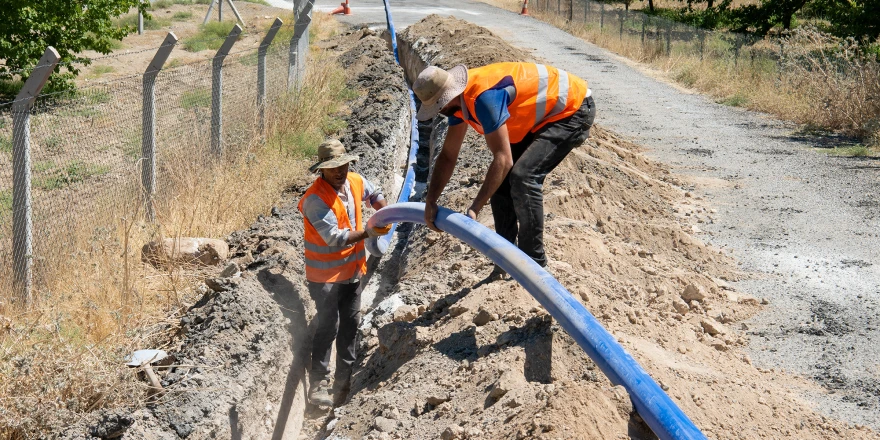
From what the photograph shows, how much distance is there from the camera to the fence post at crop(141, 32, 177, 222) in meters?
6.86

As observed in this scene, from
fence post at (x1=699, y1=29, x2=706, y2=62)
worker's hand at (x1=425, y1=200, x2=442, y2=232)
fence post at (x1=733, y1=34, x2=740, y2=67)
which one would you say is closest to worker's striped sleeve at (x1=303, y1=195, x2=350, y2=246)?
worker's hand at (x1=425, y1=200, x2=442, y2=232)

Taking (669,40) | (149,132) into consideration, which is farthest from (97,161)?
(669,40)

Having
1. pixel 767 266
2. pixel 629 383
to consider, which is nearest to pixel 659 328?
pixel 629 383

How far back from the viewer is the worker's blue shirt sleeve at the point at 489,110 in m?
4.52

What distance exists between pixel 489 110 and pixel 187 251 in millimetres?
3072

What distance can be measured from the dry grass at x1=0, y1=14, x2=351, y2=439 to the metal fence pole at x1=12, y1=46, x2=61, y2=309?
123 mm

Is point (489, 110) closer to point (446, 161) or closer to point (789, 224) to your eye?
point (446, 161)

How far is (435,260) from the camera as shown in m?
6.59

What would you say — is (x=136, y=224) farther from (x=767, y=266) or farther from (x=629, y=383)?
(x=767, y=266)

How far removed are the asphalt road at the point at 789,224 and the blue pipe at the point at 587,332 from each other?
56.7 inches

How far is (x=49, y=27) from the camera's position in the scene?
1211 centimetres

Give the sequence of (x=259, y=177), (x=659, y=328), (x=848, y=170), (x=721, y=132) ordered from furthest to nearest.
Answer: (x=721, y=132) → (x=848, y=170) → (x=259, y=177) → (x=659, y=328)

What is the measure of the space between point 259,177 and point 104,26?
637 cm

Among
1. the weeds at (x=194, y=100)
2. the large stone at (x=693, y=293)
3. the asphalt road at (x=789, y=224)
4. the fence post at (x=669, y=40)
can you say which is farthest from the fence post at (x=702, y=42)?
the large stone at (x=693, y=293)
